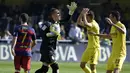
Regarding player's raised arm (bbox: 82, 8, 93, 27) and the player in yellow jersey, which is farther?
player's raised arm (bbox: 82, 8, 93, 27)

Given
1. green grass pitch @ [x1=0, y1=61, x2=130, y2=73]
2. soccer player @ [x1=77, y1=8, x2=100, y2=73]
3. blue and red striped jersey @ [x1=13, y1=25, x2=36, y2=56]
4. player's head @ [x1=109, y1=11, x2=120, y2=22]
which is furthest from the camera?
green grass pitch @ [x1=0, y1=61, x2=130, y2=73]

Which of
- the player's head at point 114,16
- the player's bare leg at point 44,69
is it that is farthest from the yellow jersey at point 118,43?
the player's bare leg at point 44,69

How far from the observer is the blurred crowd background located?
33188mm

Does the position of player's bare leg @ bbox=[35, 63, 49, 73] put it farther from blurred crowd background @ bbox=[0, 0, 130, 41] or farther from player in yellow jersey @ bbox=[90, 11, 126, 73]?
blurred crowd background @ bbox=[0, 0, 130, 41]

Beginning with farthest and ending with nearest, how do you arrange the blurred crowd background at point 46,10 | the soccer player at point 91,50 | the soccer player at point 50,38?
the blurred crowd background at point 46,10 → the soccer player at point 91,50 → the soccer player at point 50,38

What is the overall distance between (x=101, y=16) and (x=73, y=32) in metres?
4.42

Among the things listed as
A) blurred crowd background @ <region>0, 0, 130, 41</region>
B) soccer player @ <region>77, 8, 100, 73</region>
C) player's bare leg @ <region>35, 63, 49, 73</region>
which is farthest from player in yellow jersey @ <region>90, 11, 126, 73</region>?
blurred crowd background @ <region>0, 0, 130, 41</region>

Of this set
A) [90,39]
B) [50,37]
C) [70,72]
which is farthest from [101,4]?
[50,37]

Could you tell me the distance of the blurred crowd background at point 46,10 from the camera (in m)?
33.2

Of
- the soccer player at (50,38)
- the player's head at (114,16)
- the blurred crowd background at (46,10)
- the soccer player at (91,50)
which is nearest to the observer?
the player's head at (114,16)

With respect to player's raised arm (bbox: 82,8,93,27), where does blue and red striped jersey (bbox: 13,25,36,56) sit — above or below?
below

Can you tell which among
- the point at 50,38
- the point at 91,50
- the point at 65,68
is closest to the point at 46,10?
the point at 65,68

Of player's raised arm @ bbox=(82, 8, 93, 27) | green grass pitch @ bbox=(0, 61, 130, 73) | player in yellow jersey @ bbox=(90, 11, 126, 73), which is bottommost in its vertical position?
green grass pitch @ bbox=(0, 61, 130, 73)

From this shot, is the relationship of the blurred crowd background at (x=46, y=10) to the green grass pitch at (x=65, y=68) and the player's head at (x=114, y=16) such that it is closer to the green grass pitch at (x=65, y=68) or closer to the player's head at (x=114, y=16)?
the green grass pitch at (x=65, y=68)
